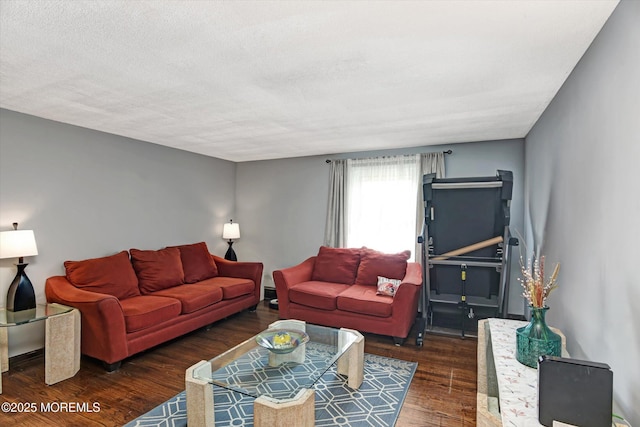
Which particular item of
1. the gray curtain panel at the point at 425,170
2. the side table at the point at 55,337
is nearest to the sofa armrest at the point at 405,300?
the gray curtain panel at the point at 425,170

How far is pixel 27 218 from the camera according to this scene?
3.17 metres

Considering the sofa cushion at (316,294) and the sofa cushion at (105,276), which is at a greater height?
the sofa cushion at (105,276)

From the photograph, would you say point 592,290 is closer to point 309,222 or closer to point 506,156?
point 506,156

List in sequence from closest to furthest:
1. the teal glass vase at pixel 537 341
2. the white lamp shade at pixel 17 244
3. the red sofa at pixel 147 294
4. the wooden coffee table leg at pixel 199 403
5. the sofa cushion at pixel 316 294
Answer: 1. the teal glass vase at pixel 537 341
2. the wooden coffee table leg at pixel 199 403
3. the white lamp shade at pixel 17 244
4. the red sofa at pixel 147 294
5. the sofa cushion at pixel 316 294

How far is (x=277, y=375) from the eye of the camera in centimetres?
232

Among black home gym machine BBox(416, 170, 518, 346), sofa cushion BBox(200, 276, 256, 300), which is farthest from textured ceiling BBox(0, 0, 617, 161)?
sofa cushion BBox(200, 276, 256, 300)

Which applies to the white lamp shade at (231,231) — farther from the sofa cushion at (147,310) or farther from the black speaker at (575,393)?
the black speaker at (575,393)

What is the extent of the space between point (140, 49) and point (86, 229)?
2.65 meters

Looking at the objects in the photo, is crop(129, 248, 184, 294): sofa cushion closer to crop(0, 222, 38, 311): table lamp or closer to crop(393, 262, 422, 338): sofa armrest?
crop(0, 222, 38, 311): table lamp

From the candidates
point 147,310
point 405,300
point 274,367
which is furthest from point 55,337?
point 405,300

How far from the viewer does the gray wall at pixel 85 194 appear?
3096mm

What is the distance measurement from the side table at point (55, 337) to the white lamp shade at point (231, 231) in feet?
8.76

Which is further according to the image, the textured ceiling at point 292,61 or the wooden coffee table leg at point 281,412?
the wooden coffee table leg at point 281,412

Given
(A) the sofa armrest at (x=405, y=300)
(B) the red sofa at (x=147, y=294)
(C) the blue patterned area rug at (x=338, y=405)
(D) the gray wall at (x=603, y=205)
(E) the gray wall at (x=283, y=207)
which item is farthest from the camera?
(E) the gray wall at (x=283, y=207)
